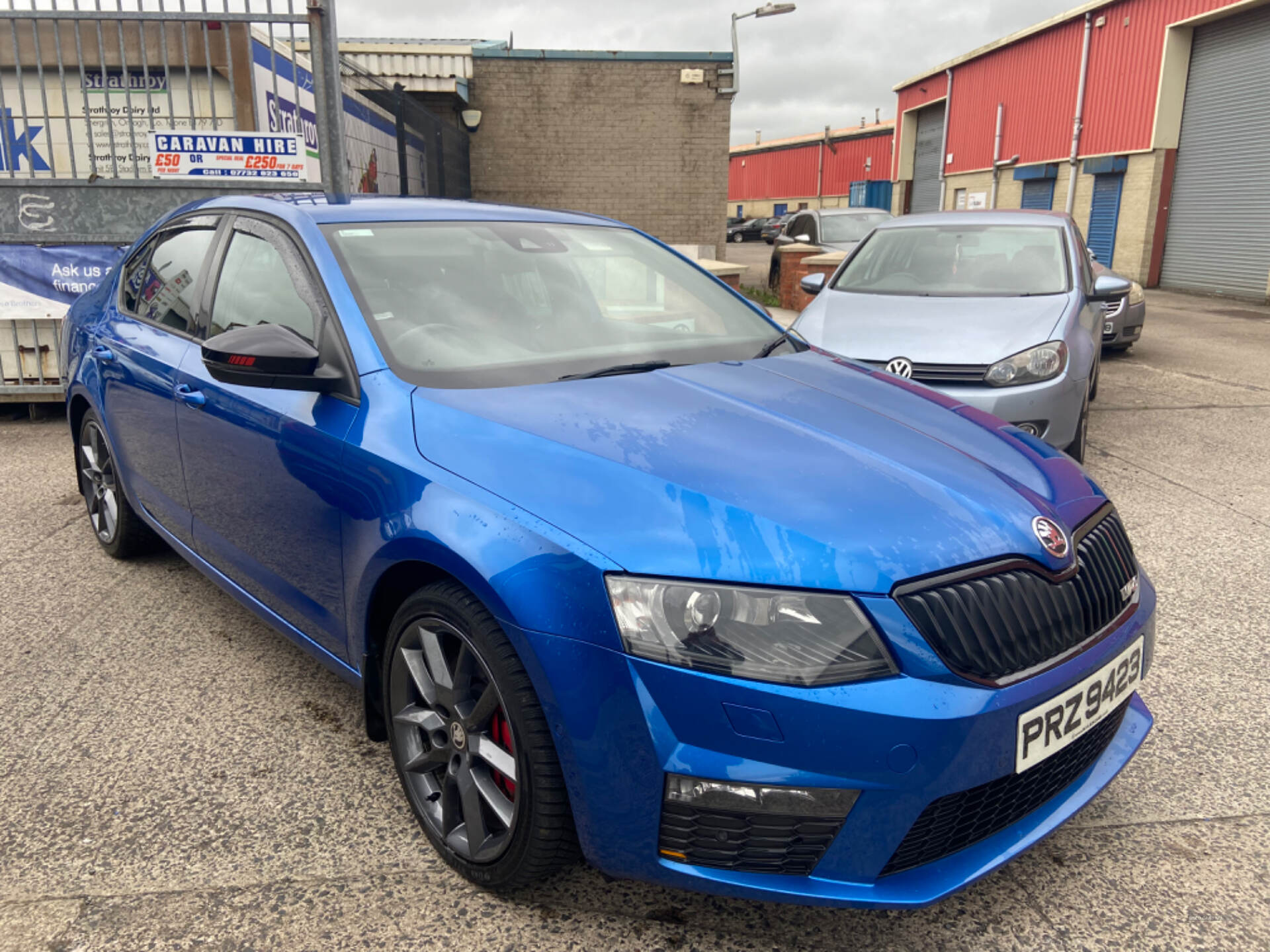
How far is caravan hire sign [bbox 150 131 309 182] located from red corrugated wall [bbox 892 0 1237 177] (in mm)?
19459

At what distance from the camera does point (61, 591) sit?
157 inches

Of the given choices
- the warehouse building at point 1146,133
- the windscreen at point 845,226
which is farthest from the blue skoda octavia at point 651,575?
the warehouse building at point 1146,133

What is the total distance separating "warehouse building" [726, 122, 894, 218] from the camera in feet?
152

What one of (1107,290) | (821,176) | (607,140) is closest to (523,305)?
(1107,290)

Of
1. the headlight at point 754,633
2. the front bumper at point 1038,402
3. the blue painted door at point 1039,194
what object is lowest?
the front bumper at point 1038,402

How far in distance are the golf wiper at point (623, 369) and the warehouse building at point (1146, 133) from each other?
19451mm

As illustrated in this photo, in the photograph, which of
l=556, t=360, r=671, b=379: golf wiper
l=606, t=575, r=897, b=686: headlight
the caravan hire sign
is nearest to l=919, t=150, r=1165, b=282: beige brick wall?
the caravan hire sign

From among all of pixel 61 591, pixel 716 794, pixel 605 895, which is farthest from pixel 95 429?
pixel 716 794

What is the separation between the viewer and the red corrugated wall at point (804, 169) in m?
47.8

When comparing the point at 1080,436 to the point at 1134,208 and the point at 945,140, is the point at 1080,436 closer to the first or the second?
the point at 1134,208

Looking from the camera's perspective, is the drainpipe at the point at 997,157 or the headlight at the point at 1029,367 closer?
the headlight at the point at 1029,367

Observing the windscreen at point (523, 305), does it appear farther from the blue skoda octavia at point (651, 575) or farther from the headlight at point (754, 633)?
the headlight at point (754, 633)

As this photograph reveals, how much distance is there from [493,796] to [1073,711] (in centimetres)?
123

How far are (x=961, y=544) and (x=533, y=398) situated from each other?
1.06m
